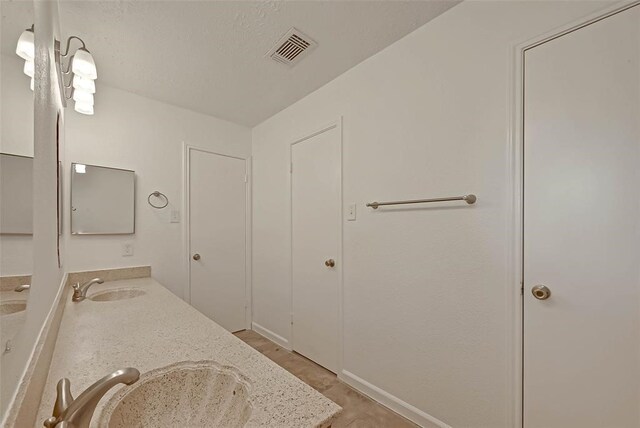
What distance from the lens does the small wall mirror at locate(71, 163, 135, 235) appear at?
6.34 feet

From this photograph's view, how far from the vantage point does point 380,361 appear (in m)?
1.69

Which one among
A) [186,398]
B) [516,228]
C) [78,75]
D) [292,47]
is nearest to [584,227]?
[516,228]

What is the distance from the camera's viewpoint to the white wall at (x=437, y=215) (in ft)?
4.01

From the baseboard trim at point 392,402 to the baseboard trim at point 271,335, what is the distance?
72cm

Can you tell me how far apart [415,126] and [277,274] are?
1818 millimetres

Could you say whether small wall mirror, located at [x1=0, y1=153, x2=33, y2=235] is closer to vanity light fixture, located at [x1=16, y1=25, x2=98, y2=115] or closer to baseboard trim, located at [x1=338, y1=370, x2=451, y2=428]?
Result: vanity light fixture, located at [x1=16, y1=25, x2=98, y2=115]

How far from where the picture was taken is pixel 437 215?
1.43 meters

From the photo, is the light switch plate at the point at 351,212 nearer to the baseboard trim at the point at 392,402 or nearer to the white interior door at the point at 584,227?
the white interior door at the point at 584,227

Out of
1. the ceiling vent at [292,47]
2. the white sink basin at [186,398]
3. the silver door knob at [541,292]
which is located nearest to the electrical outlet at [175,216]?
the ceiling vent at [292,47]

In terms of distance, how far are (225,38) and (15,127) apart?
1.45 meters

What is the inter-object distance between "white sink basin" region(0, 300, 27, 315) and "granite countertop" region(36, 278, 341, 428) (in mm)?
277

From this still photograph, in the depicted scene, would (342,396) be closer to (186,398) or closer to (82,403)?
(186,398)

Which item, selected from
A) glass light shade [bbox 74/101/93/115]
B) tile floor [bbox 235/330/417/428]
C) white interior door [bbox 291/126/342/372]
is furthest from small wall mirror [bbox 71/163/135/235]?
tile floor [bbox 235/330/417/428]

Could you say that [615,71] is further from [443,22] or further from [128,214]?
[128,214]
